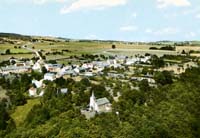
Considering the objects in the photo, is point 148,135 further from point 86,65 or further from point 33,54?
point 33,54

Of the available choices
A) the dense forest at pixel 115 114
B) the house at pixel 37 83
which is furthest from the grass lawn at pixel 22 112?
the house at pixel 37 83

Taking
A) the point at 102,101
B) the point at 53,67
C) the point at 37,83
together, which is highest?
the point at 102,101

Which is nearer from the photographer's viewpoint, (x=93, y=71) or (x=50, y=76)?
(x=50, y=76)

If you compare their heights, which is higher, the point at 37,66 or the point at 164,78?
the point at 164,78

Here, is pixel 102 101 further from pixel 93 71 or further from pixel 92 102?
pixel 93 71

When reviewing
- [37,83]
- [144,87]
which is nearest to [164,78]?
[144,87]

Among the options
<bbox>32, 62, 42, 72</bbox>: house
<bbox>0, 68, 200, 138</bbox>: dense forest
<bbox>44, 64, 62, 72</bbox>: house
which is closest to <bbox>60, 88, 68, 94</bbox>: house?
<bbox>0, 68, 200, 138</bbox>: dense forest

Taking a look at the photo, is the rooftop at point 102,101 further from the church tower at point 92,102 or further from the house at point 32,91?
the house at point 32,91
